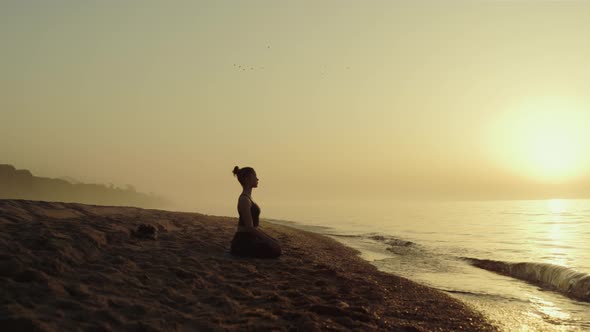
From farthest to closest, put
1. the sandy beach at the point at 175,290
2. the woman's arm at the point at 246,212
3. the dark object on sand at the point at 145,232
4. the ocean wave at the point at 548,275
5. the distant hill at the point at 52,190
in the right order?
1. the distant hill at the point at 52,190
2. the ocean wave at the point at 548,275
3. the dark object on sand at the point at 145,232
4. the woman's arm at the point at 246,212
5. the sandy beach at the point at 175,290

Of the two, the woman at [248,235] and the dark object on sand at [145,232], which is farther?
the dark object on sand at [145,232]

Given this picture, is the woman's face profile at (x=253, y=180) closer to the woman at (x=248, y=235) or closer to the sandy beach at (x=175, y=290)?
the woman at (x=248, y=235)

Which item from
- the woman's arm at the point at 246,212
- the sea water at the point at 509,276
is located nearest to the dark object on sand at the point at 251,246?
the woman's arm at the point at 246,212

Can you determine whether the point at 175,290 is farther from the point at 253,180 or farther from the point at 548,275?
the point at 548,275

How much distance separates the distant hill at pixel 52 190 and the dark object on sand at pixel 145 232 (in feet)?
328

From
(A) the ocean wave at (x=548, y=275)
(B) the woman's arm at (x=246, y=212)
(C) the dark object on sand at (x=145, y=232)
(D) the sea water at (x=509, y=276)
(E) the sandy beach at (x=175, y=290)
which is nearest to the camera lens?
(E) the sandy beach at (x=175, y=290)

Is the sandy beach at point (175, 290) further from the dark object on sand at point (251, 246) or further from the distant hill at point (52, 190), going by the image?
the distant hill at point (52, 190)

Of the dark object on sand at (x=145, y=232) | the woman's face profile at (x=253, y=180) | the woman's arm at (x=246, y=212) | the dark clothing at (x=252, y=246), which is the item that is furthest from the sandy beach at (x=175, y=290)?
the woman's face profile at (x=253, y=180)

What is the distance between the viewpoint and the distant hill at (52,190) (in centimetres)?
9906

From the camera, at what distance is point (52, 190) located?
5044 inches

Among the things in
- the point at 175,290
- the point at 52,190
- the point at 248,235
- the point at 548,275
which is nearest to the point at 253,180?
the point at 248,235

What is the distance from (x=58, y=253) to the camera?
808 centimetres

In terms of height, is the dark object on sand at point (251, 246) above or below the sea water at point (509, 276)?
above

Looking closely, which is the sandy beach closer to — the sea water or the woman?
the woman
